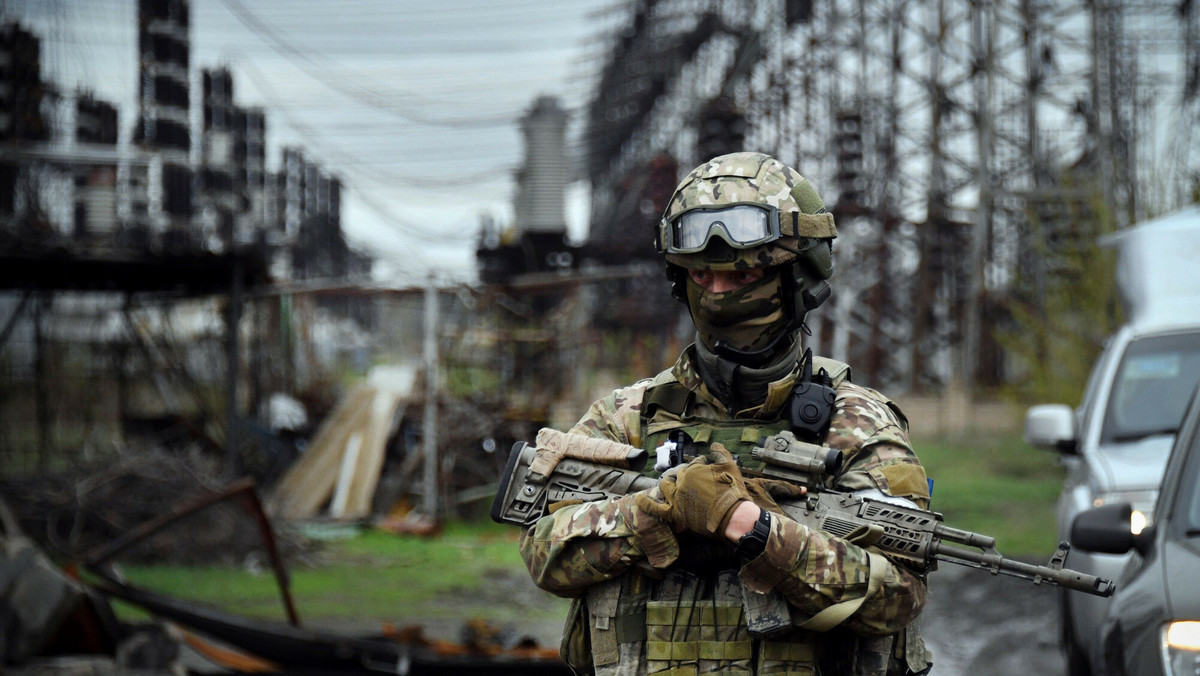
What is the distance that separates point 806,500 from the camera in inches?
99.8

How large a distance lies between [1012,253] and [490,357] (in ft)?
49.4

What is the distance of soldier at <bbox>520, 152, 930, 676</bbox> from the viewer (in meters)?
2.40

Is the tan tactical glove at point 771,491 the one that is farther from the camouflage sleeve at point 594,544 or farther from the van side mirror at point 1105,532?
the van side mirror at point 1105,532

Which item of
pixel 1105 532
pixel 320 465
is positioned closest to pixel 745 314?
pixel 1105 532

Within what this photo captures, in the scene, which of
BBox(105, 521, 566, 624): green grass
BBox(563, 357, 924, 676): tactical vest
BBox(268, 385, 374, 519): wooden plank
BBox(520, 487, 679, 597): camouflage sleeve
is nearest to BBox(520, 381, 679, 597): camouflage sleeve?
BBox(520, 487, 679, 597): camouflage sleeve

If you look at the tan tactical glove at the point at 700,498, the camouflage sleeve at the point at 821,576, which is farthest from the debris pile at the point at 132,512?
the camouflage sleeve at the point at 821,576

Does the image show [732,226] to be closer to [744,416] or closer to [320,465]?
[744,416]

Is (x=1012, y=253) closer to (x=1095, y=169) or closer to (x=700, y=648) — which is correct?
(x=1095, y=169)

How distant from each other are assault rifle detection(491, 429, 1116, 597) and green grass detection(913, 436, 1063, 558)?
6790mm

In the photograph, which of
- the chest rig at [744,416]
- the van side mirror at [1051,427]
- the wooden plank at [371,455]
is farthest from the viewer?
the wooden plank at [371,455]

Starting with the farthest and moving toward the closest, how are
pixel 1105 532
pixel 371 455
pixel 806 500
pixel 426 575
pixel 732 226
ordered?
1. pixel 371 455
2. pixel 426 575
3. pixel 1105 532
4. pixel 732 226
5. pixel 806 500

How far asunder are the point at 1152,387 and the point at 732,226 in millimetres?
4377

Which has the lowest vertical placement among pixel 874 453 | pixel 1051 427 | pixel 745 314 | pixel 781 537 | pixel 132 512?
pixel 132 512

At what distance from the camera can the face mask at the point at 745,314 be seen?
2701mm
